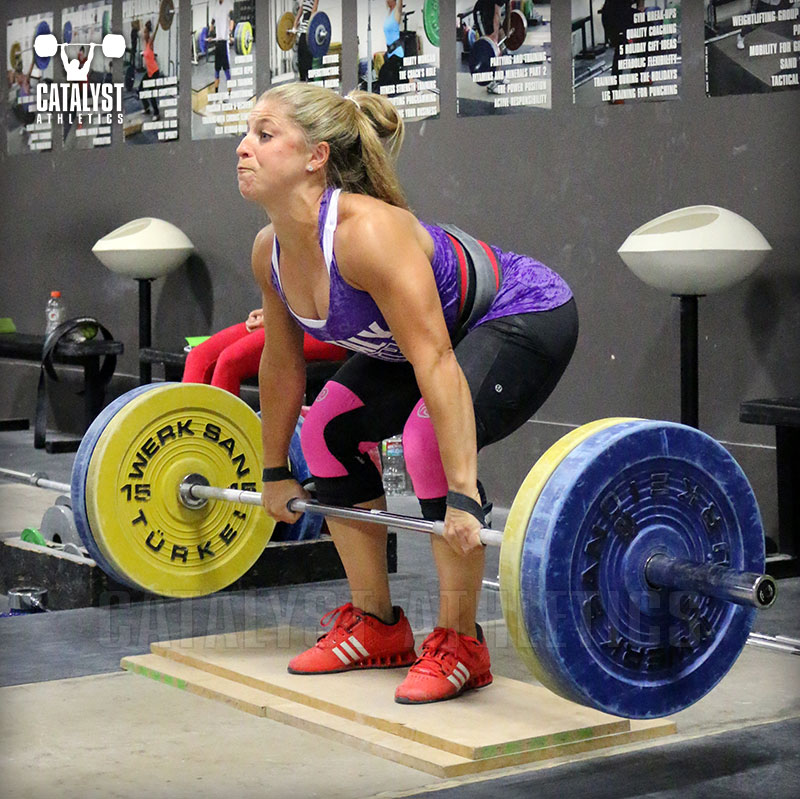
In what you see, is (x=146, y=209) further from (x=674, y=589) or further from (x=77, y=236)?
(x=674, y=589)

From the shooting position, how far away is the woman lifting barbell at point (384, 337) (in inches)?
90.6

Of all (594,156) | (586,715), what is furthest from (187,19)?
(586,715)

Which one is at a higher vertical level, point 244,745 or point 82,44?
point 82,44

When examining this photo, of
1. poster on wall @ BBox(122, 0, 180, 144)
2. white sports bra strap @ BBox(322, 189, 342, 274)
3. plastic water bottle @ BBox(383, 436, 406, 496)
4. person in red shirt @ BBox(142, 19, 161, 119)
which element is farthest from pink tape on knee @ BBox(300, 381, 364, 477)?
person in red shirt @ BBox(142, 19, 161, 119)

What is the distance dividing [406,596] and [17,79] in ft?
16.1

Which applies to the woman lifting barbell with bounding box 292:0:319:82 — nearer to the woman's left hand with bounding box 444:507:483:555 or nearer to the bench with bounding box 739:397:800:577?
the bench with bounding box 739:397:800:577

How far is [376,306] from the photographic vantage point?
241 cm

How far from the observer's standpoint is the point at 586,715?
2.38m

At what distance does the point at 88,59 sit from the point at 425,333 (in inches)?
202

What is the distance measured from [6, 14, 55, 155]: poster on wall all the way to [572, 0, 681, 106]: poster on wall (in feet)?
11.9

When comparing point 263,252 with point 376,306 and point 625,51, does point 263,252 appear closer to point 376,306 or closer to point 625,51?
point 376,306

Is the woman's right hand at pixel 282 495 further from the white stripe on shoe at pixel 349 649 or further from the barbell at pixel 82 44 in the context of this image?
the barbell at pixel 82 44

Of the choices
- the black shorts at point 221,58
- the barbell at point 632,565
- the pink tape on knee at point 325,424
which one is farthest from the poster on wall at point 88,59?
the barbell at point 632,565

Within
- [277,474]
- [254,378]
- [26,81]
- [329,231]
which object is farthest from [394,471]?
[26,81]
